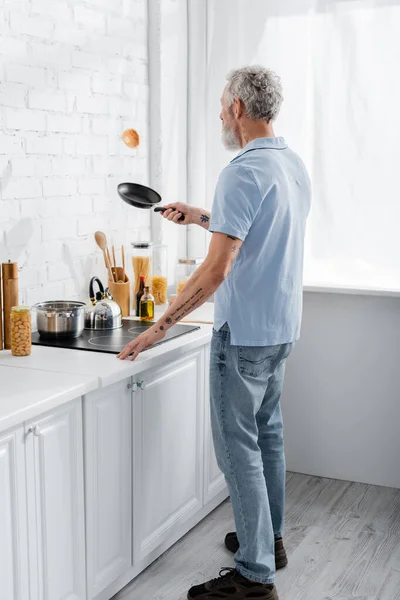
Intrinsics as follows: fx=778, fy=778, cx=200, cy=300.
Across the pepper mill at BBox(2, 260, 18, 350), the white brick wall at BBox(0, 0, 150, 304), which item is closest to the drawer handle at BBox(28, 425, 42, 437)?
the pepper mill at BBox(2, 260, 18, 350)

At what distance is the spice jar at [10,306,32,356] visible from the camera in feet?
7.86

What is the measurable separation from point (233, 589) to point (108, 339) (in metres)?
0.92

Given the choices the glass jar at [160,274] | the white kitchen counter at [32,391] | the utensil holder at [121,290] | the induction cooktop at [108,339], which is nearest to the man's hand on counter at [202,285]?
the induction cooktop at [108,339]

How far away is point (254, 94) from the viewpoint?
2365 millimetres

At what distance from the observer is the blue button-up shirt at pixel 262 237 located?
2.25 m

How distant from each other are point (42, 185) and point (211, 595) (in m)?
1.50

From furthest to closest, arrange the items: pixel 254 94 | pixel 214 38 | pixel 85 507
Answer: pixel 214 38
pixel 254 94
pixel 85 507

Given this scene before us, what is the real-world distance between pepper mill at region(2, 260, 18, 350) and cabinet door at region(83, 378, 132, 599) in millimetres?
428

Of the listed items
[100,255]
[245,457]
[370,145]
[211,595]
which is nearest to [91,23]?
[100,255]

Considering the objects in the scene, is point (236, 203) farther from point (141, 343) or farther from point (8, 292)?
point (8, 292)

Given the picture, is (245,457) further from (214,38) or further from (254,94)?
(214,38)

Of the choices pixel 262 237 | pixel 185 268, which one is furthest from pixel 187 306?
pixel 185 268

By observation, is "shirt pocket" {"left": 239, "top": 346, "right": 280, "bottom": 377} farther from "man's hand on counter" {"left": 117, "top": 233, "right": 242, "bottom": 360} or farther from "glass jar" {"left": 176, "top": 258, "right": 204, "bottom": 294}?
"glass jar" {"left": 176, "top": 258, "right": 204, "bottom": 294}

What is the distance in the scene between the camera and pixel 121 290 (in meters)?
3.09
